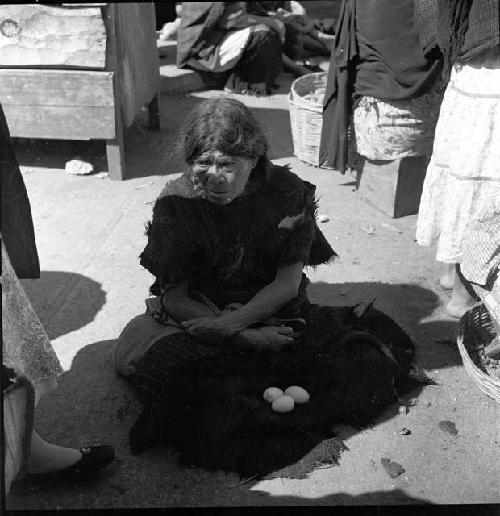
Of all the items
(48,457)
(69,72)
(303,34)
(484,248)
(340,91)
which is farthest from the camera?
(303,34)

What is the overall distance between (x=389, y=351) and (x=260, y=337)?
584 mm

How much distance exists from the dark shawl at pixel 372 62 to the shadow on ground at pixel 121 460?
1.54 metres

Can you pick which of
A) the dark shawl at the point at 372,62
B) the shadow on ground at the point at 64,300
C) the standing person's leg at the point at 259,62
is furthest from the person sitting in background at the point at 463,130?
the standing person's leg at the point at 259,62

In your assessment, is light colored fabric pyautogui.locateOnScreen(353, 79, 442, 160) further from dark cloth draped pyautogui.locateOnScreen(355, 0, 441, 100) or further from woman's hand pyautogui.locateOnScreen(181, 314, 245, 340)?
woman's hand pyautogui.locateOnScreen(181, 314, 245, 340)

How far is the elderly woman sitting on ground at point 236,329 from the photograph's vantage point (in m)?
2.93

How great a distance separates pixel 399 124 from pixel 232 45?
3.41 metres

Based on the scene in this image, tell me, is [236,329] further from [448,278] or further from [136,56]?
[136,56]

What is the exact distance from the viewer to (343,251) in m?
4.61

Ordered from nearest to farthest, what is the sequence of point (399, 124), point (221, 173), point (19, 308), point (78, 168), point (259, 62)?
point (19, 308)
point (221, 173)
point (399, 124)
point (78, 168)
point (259, 62)

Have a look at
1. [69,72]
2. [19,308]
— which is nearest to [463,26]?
[19,308]

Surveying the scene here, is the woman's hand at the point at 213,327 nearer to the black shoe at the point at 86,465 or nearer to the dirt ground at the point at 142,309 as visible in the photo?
the dirt ground at the point at 142,309

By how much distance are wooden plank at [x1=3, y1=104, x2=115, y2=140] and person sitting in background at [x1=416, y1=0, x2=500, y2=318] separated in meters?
2.40

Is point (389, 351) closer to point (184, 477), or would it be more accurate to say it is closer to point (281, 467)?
point (281, 467)

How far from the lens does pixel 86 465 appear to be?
2795 millimetres
